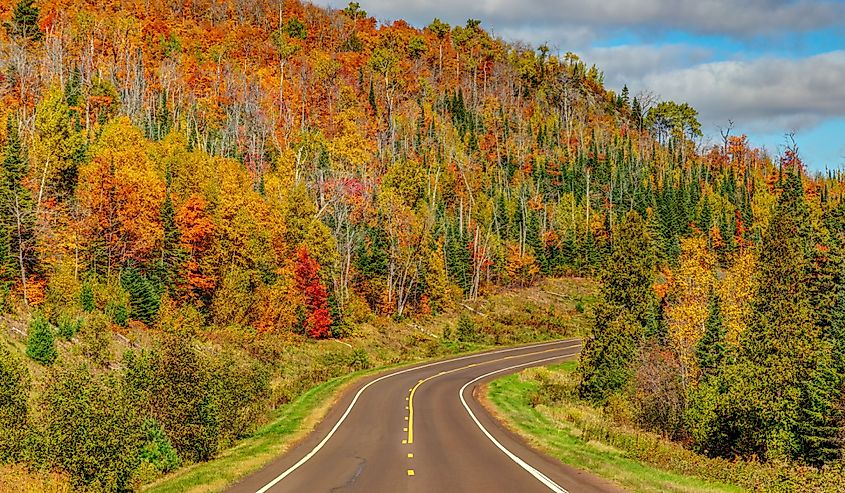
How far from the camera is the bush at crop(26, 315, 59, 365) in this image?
109 ft

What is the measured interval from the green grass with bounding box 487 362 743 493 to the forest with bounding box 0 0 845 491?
572 centimetres

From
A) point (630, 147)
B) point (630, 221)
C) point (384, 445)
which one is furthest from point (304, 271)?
point (630, 147)

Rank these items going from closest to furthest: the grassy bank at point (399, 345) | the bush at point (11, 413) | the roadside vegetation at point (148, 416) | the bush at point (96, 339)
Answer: the roadside vegetation at point (148, 416) → the bush at point (11, 413) → the grassy bank at point (399, 345) → the bush at point (96, 339)

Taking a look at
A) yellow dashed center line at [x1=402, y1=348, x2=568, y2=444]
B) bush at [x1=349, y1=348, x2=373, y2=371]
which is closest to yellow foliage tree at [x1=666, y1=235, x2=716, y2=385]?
yellow dashed center line at [x1=402, y1=348, x2=568, y2=444]

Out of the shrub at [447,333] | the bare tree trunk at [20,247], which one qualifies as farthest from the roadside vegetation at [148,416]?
the shrub at [447,333]

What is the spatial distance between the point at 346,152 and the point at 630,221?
5066cm

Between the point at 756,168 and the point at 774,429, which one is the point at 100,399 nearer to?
the point at 774,429

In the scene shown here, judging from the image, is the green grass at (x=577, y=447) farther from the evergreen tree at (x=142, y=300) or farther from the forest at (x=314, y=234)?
the evergreen tree at (x=142, y=300)

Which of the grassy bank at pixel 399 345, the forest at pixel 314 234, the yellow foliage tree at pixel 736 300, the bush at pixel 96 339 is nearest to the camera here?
the grassy bank at pixel 399 345

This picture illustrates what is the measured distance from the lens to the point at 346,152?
87438 mm

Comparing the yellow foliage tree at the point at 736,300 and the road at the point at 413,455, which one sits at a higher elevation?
the yellow foliage tree at the point at 736,300

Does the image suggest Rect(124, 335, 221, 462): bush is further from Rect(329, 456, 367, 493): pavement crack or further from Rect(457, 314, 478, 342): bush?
Rect(457, 314, 478, 342): bush

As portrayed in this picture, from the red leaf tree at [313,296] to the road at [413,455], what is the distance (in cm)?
1963

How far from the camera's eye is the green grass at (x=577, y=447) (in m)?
17.1
